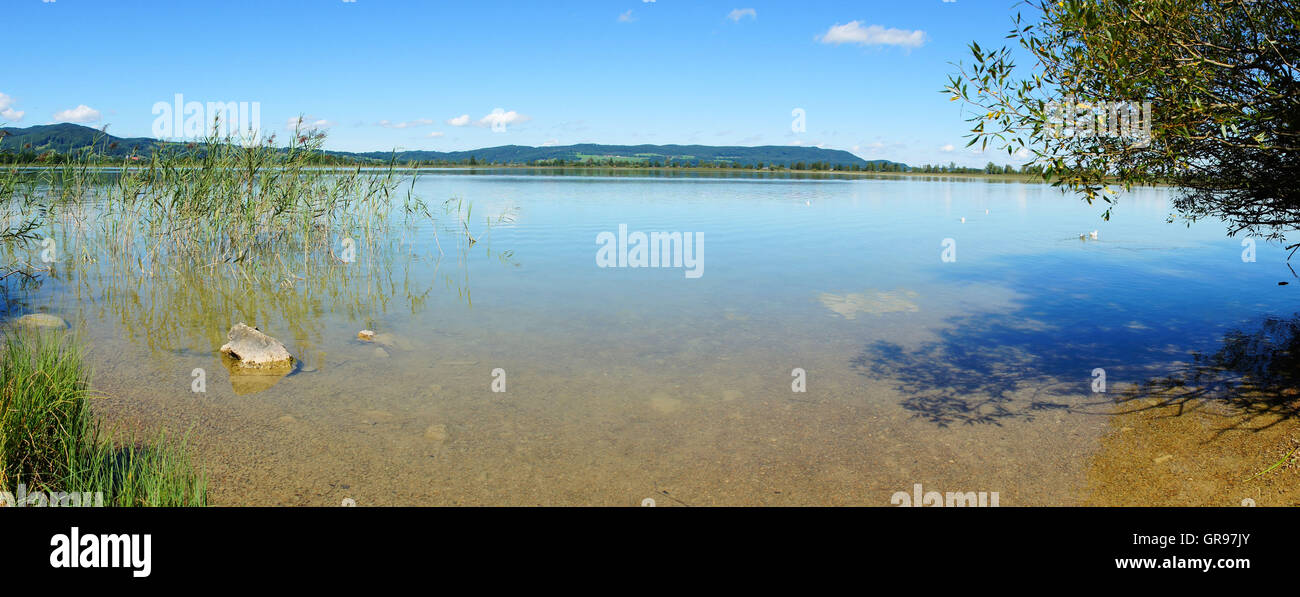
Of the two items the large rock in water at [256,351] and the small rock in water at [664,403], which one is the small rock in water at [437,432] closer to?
the small rock in water at [664,403]

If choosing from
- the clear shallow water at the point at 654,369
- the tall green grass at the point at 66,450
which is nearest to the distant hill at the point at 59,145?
the clear shallow water at the point at 654,369

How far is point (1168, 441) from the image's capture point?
6.84 m

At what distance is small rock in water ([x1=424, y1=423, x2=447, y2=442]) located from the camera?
700cm

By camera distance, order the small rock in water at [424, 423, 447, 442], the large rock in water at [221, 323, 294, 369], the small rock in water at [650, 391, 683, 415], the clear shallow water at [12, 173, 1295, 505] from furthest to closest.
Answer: the large rock in water at [221, 323, 294, 369], the small rock in water at [650, 391, 683, 415], the small rock in water at [424, 423, 447, 442], the clear shallow water at [12, 173, 1295, 505]

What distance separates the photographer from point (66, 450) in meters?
5.76

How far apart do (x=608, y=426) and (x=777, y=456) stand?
1.76m

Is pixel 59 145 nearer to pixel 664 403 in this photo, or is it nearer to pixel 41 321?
pixel 41 321

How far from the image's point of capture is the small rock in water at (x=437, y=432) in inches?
276

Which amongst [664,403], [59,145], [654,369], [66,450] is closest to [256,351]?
[66,450]

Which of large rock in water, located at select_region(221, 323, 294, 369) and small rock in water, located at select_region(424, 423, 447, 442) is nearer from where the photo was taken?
small rock in water, located at select_region(424, 423, 447, 442)

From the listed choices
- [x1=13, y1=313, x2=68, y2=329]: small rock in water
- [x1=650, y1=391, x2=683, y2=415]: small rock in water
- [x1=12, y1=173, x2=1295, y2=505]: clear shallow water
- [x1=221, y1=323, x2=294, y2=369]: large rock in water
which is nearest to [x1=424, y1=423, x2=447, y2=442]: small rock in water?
[x1=12, y1=173, x2=1295, y2=505]: clear shallow water

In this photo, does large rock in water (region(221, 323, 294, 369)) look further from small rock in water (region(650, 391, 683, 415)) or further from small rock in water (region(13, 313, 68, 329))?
small rock in water (region(650, 391, 683, 415))

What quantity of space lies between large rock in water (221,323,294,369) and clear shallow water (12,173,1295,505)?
0.37 meters
